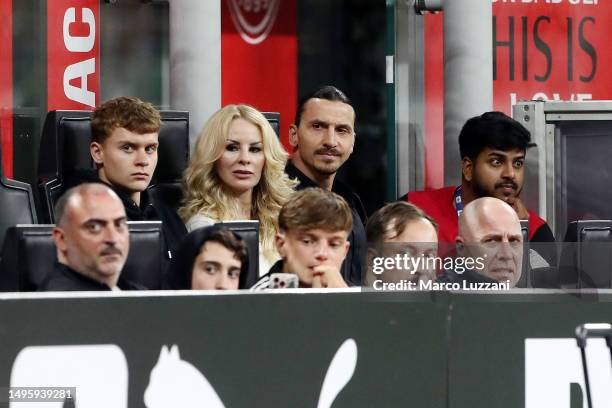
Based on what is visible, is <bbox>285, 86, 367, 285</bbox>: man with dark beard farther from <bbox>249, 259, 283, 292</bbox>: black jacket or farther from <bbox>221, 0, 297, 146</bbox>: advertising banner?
<bbox>221, 0, 297, 146</bbox>: advertising banner

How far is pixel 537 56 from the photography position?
898 cm

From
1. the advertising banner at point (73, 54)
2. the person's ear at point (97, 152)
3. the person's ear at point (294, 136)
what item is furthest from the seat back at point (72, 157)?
the advertising banner at point (73, 54)

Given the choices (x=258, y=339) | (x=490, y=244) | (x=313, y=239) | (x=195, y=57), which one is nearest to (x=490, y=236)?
(x=490, y=244)

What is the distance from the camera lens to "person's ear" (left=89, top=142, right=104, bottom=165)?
18.0 ft

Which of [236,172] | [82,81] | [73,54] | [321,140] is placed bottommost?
[236,172]

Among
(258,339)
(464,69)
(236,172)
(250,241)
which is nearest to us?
(258,339)

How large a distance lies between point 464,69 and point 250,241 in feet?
12.0

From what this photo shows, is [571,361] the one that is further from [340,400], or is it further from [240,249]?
[240,249]

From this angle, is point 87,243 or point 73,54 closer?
point 87,243

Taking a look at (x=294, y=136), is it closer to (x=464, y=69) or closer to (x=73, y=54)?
(x=464, y=69)

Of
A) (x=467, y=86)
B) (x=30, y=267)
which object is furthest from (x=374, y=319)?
(x=467, y=86)

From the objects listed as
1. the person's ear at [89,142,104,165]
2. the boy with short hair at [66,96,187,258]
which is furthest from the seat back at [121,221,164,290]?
the person's ear at [89,142,104,165]

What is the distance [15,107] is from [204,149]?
9.02ft

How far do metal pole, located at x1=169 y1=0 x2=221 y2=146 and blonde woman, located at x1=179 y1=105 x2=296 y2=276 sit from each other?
6.57ft
